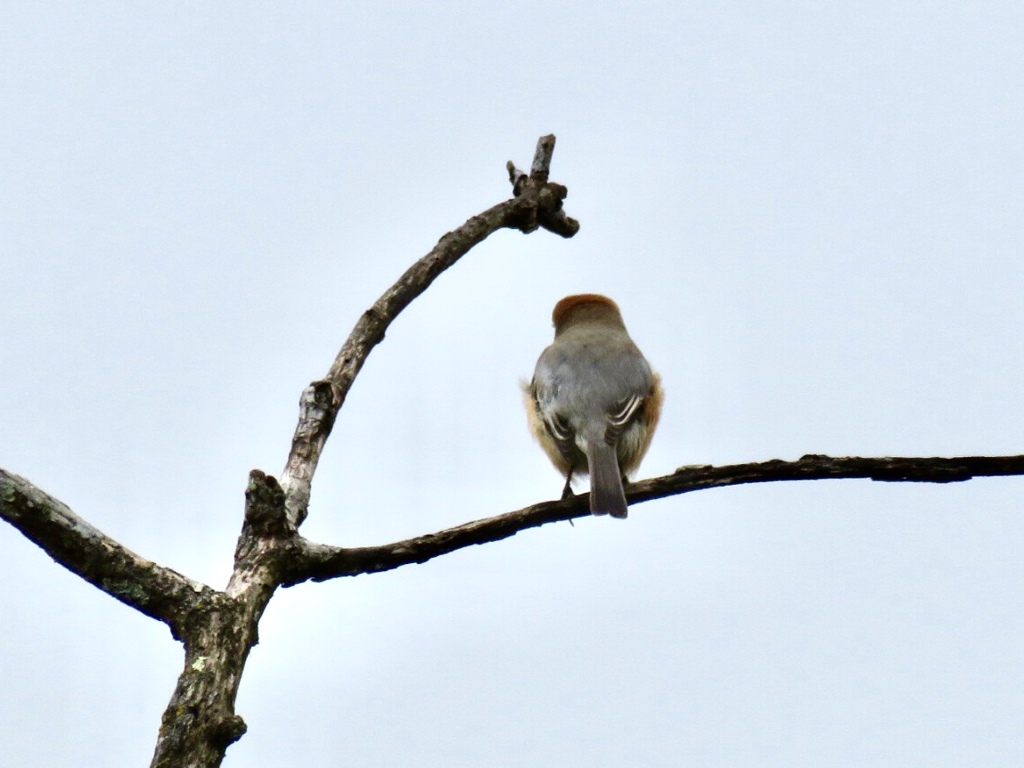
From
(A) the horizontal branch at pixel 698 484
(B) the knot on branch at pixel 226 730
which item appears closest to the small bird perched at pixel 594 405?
(A) the horizontal branch at pixel 698 484

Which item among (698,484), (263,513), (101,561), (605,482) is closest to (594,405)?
(605,482)

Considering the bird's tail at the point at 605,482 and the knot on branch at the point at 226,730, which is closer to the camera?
the knot on branch at the point at 226,730

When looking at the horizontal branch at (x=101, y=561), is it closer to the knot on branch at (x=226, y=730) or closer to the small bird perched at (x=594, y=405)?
the knot on branch at (x=226, y=730)

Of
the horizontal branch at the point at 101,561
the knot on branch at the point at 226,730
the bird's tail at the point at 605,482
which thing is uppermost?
the bird's tail at the point at 605,482

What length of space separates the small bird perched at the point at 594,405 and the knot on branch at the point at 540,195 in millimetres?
902

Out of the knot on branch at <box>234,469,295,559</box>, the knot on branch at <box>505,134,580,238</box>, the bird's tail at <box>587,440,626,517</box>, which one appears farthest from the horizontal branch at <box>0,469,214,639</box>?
the knot on branch at <box>505,134,580,238</box>

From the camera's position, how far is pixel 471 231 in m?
5.71

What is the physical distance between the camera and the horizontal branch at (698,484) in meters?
3.95

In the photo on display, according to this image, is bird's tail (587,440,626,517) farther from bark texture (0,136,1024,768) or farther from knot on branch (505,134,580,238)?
knot on branch (505,134,580,238)

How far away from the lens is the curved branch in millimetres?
4203

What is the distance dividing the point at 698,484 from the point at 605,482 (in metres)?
1.50

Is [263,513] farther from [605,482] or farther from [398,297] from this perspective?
[605,482]

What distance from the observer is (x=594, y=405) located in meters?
6.64

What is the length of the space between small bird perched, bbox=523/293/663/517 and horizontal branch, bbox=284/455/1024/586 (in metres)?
1.70
